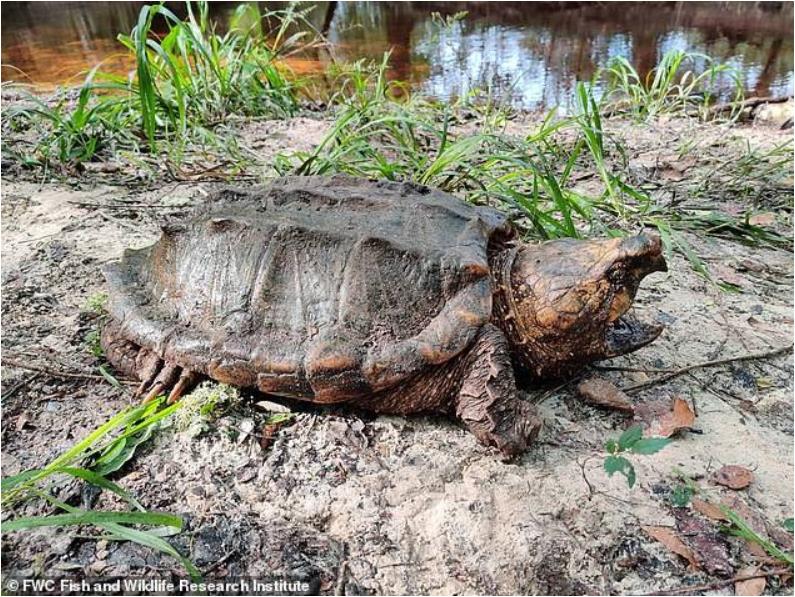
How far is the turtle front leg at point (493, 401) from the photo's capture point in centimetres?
193

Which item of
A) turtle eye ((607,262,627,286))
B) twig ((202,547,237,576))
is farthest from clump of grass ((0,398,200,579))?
turtle eye ((607,262,627,286))

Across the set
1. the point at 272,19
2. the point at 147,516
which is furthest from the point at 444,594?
the point at 272,19

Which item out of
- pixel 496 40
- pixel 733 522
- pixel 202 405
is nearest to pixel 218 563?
pixel 202 405

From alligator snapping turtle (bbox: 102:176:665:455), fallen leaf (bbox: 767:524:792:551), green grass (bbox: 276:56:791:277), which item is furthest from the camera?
green grass (bbox: 276:56:791:277)

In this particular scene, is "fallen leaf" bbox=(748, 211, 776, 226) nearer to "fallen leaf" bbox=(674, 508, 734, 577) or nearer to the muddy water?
"fallen leaf" bbox=(674, 508, 734, 577)

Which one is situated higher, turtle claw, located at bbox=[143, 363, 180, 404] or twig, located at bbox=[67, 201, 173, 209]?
twig, located at bbox=[67, 201, 173, 209]

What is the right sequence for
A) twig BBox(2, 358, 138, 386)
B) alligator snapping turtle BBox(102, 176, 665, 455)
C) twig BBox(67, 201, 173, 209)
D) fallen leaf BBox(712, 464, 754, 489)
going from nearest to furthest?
fallen leaf BBox(712, 464, 754, 489), alligator snapping turtle BBox(102, 176, 665, 455), twig BBox(2, 358, 138, 386), twig BBox(67, 201, 173, 209)

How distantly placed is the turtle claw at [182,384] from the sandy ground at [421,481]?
0.14 metres

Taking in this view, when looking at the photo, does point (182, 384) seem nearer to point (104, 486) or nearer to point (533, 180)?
point (104, 486)

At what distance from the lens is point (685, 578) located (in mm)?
1613

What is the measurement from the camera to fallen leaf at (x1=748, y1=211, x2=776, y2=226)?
3478 mm

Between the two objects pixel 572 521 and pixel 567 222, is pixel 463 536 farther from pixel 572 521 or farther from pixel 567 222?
pixel 567 222

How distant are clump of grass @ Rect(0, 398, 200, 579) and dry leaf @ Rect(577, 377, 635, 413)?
141cm

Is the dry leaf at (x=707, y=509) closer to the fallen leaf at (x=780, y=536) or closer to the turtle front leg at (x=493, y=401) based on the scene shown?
the fallen leaf at (x=780, y=536)
